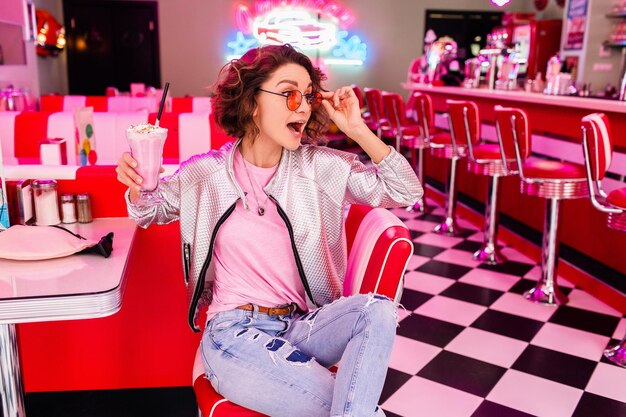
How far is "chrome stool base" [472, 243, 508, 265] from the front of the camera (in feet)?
14.6

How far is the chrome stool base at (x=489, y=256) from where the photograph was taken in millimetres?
4441

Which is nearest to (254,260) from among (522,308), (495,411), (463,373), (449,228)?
(495,411)

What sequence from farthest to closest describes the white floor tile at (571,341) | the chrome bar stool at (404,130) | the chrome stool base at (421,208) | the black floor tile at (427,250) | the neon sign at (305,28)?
1. the neon sign at (305,28)
2. the chrome stool base at (421,208)
3. the chrome bar stool at (404,130)
4. the black floor tile at (427,250)
5. the white floor tile at (571,341)

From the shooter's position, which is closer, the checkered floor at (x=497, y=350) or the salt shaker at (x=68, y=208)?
the salt shaker at (x=68, y=208)

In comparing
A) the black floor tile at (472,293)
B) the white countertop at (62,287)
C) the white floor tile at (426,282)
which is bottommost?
the white floor tile at (426,282)

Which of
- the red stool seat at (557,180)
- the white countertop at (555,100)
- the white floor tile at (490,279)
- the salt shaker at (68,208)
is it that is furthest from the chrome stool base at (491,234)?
the salt shaker at (68,208)

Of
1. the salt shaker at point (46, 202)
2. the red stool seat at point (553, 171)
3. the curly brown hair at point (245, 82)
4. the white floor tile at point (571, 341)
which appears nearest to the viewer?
the curly brown hair at point (245, 82)

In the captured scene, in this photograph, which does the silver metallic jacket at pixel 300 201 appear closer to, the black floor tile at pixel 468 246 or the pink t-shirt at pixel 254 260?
the pink t-shirt at pixel 254 260

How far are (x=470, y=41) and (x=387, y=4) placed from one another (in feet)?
5.82

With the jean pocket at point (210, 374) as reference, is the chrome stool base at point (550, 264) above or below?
below

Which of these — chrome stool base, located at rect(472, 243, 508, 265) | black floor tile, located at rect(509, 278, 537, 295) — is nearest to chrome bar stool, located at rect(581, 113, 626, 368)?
black floor tile, located at rect(509, 278, 537, 295)

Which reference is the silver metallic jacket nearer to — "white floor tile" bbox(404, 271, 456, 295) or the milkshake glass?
the milkshake glass

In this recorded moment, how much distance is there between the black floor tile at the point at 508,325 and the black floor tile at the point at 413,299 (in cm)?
38

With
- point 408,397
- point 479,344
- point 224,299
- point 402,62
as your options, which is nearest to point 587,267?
point 479,344
